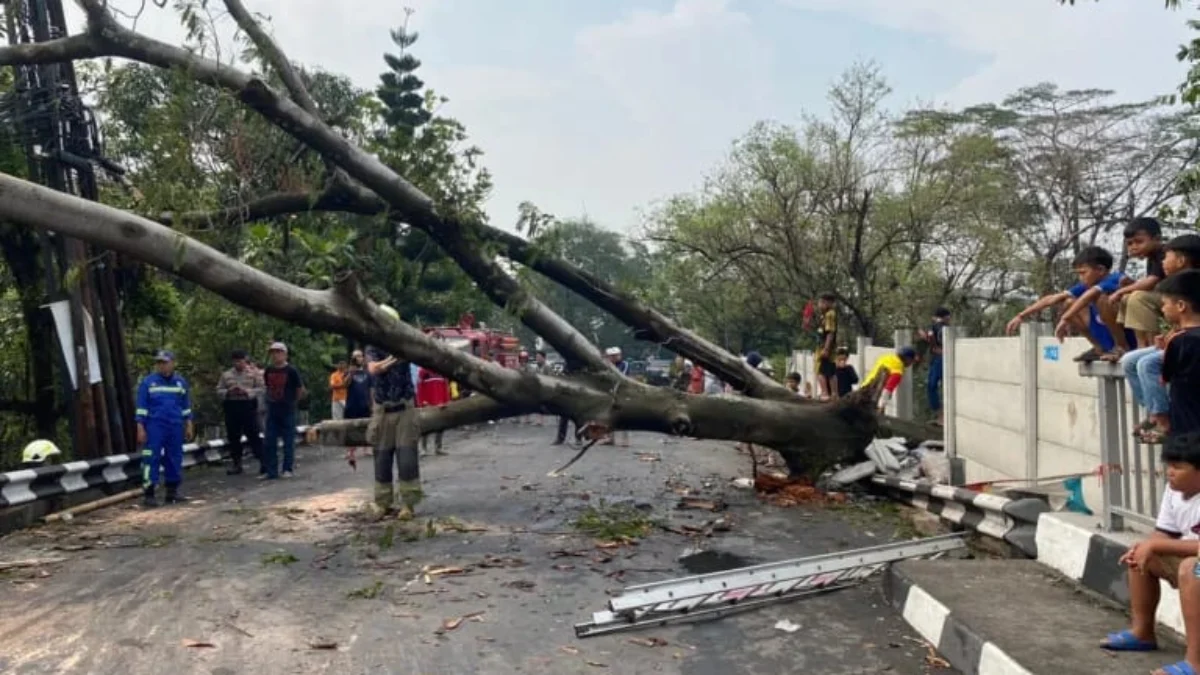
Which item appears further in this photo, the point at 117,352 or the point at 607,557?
the point at 117,352

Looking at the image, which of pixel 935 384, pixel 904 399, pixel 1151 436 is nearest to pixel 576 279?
pixel 904 399

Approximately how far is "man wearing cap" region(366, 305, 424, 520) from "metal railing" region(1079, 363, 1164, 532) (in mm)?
5531

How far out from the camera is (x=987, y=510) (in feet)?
22.3

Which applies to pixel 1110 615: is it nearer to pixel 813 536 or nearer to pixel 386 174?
pixel 813 536

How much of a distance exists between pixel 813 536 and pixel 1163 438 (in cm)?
366

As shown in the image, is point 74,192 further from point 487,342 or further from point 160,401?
point 487,342

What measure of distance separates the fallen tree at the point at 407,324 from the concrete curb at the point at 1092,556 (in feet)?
12.7

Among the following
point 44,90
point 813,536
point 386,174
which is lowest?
point 813,536

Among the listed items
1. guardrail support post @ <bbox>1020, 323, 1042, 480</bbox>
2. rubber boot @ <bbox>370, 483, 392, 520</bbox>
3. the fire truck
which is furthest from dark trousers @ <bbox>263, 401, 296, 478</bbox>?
guardrail support post @ <bbox>1020, 323, 1042, 480</bbox>

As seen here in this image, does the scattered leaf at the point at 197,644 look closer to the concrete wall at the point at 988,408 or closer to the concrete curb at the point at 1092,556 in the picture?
the concrete curb at the point at 1092,556

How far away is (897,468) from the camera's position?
1004 centimetres

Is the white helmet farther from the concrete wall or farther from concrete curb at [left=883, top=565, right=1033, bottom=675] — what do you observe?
the concrete wall

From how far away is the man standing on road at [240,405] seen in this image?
12078mm

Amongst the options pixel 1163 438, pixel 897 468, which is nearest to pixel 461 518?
pixel 897 468
